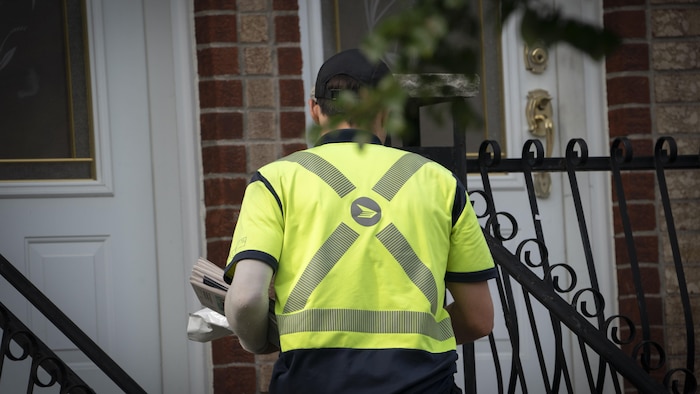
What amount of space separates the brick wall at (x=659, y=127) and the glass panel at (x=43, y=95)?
7.15 feet

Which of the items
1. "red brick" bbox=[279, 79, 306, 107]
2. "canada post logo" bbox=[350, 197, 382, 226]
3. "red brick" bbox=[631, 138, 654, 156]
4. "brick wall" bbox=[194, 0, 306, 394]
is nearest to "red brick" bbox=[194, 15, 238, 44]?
"brick wall" bbox=[194, 0, 306, 394]

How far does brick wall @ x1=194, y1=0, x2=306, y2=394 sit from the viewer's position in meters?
4.11

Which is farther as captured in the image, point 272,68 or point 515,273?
point 272,68

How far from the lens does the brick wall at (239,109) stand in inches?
162

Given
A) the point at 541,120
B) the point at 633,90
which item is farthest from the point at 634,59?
the point at 541,120

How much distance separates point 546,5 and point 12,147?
3554mm

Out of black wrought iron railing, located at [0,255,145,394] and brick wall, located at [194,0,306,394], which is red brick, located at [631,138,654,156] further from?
black wrought iron railing, located at [0,255,145,394]

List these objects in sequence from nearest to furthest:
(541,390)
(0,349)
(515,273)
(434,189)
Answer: (434,189), (515,273), (0,349), (541,390)

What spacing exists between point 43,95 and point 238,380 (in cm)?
138

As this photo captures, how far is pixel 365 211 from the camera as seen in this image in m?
2.15

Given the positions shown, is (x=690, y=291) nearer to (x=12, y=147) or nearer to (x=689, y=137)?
(x=689, y=137)

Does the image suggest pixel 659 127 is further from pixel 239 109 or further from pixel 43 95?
pixel 43 95

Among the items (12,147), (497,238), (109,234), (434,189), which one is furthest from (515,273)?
(12,147)

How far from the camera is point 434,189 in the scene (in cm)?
222
